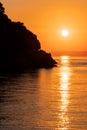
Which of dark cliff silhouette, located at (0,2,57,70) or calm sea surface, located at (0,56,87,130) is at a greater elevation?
dark cliff silhouette, located at (0,2,57,70)

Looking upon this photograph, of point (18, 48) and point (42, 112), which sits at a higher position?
point (18, 48)

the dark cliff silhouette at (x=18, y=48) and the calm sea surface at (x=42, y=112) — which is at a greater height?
the dark cliff silhouette at (x=18, y=48)

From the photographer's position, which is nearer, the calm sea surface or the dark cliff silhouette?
the calm sea surface

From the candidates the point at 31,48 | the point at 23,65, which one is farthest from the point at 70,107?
the point at 31,48

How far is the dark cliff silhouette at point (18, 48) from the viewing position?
6009 inches

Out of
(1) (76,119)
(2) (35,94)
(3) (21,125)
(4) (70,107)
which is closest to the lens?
(3) (21,125)

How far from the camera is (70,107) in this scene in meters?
52.3

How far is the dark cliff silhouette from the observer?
152625 millimetres

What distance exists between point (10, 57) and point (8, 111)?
105979 mm

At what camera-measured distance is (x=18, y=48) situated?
16725 cm

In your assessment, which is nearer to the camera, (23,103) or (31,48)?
(23,103)

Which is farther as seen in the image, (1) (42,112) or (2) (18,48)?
(2) (18,48)

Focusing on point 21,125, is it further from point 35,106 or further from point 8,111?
point 35,106

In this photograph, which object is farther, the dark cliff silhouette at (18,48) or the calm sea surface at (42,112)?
the dark cliff silhouette at (18,48)
